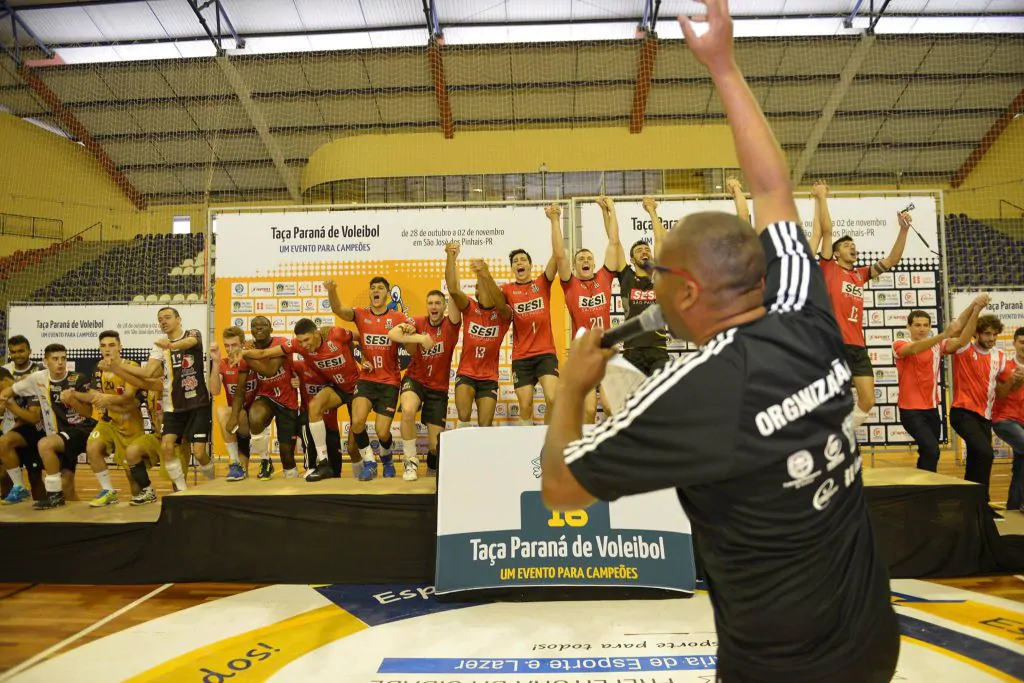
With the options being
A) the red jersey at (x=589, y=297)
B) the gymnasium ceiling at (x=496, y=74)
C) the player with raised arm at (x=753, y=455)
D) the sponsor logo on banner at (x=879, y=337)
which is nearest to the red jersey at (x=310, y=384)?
the red jersey at (x=589, y=297)

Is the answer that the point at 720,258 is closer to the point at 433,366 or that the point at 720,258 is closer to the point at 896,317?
the point at 433,366

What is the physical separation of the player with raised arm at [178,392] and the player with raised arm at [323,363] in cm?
68

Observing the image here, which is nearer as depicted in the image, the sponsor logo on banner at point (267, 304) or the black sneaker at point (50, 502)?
the black sneaker at point (50, 502)

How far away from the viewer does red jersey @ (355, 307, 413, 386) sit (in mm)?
7043

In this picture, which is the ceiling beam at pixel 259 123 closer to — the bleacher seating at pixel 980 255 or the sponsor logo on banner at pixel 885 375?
the sponsor logo on banner at pixel 885 375

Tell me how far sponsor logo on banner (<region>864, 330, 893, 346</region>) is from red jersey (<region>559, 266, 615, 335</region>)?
12.2 feet

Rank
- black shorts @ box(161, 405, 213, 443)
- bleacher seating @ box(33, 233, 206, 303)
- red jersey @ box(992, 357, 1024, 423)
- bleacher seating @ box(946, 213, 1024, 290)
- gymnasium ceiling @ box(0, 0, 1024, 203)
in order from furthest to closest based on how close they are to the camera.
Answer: gymnasium ceiling @ box(0, 0, 1024, 203) < bleacher seating @ box(33, 233, 206, 303) < bleacher seating @ box(946, 213, 1024, 290) < black shorts @ box(161, 405, 213, 443) < red jersey @ box(992, 357, 1024, 423)

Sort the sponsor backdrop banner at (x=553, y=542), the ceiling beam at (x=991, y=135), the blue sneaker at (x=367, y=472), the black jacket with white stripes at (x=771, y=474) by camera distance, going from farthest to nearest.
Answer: the ceiling beam at (x=991, y=135), the blue sneaker at (x=367, y=472), the sponsor backdrop banner at (x=553, y=542), the black jacket with white stripes at (x=771, y=474)

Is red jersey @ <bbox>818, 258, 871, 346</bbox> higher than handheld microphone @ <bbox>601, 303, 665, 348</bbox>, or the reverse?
red jersey @ <bbox>818, 258, 871, 346</bbox>

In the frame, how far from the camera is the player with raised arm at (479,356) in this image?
23.2ft

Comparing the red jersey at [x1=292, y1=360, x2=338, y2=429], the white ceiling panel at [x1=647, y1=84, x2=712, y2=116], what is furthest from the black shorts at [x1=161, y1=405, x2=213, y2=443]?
the white ceiling panel at [x1=647, y1=84, x2=712, y2=116]

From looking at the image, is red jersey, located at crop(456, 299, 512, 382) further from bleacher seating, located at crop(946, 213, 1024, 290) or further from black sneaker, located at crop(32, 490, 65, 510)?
bleacher seating, located at crop(946, 213, 1024, 290)

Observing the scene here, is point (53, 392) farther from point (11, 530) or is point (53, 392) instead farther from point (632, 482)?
point (632, 482)

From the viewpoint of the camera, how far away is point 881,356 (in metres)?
8.38
